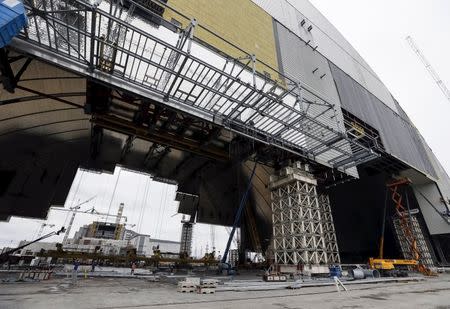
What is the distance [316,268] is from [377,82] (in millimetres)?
35339

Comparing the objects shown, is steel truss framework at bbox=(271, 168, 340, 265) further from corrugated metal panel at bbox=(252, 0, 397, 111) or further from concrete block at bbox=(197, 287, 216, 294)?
corrugated metal panel at bbox=(252, 0, 397, 111)

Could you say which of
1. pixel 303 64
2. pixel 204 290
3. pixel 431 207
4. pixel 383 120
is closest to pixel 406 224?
pixel 431 207

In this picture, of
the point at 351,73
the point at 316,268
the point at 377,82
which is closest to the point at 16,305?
the point at 316,268

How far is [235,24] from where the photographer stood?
2130 centimetres

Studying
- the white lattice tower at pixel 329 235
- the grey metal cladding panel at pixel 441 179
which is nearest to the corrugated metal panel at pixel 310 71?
the white lattice tower at pixel 329 235

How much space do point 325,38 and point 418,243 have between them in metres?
30.1

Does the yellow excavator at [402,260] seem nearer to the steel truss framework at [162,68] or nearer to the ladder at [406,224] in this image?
the ladder at [406,224]

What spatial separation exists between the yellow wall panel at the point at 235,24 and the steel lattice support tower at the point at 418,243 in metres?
29.2

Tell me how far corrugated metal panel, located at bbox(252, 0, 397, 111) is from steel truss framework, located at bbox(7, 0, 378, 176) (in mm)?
12479

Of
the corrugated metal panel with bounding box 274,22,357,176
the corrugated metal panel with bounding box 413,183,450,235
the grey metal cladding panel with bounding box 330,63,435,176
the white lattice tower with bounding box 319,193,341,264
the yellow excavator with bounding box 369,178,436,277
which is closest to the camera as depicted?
the yellow excavator with bounding box 369,178,436,277

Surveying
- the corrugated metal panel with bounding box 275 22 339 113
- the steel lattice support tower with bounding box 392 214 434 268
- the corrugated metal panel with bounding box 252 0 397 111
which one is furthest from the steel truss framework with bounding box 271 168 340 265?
the corrugated metal panel with bounding box 252 0 397 111

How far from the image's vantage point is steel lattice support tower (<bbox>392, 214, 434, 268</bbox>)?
30609 mm

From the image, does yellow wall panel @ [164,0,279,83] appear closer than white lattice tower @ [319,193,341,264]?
Yes

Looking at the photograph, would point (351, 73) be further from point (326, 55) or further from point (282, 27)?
point (282, 27)
